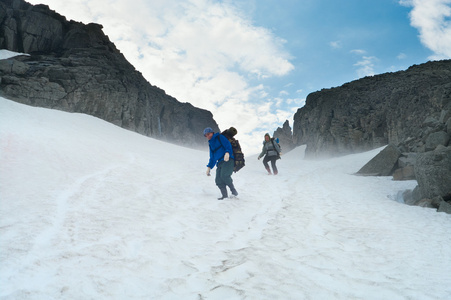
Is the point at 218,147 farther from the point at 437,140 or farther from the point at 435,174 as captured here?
the point at 437,140

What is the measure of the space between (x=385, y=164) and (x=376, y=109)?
3550 cm

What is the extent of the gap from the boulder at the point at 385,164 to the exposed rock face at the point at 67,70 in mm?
51118

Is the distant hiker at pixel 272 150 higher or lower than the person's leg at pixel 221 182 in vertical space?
higher

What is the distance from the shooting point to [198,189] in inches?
372

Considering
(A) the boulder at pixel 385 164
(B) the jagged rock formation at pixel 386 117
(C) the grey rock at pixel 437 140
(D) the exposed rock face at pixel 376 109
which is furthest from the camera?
(D) the exposed rock face at pixel 376 109

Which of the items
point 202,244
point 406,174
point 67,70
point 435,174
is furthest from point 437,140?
point 67,70

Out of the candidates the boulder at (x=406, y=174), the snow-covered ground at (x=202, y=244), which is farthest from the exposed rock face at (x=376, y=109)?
the snow-covered ground at (x=202, y=244)

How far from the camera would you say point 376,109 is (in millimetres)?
44312

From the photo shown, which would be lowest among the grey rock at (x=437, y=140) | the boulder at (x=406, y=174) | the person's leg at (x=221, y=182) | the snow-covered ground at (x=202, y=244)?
the snow-covered ground at (x=202, y=244)

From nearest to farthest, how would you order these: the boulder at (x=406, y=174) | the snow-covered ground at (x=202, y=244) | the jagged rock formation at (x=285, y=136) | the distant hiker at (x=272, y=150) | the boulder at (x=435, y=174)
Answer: the snow-covered ground at (x=202, y=244)
the boulder at (x=435, y=174)
the boulder at (x=406, y=174)
the distant hiker at (x=272, y=150)
the jagged rock formation at (x=285, y=136)

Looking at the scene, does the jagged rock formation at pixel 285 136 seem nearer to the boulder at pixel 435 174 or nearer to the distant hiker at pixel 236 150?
the boulder at pixel 435 174

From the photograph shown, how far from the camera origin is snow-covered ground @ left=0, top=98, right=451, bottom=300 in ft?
8.71

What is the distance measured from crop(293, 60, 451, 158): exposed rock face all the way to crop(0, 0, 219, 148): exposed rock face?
43634 mm

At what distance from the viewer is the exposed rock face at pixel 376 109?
3622cm
